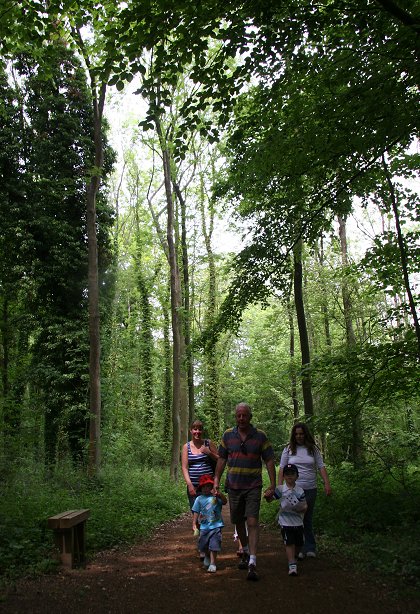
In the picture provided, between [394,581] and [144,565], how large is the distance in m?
3.09

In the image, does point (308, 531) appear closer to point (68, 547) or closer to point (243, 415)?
point (243, 415)

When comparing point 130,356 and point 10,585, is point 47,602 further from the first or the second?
point 130,356

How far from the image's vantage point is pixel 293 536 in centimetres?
541

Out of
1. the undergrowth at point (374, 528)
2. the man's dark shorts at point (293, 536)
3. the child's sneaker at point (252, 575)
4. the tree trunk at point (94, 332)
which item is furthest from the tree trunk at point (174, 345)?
the child's sneaker at point (252, 575)

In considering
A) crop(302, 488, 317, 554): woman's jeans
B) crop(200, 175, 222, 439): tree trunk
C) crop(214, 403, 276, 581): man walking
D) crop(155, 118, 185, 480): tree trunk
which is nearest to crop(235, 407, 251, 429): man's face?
crop(214, 403, 276, 581): man walking

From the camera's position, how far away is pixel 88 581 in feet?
17.0

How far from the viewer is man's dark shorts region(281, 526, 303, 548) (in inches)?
212

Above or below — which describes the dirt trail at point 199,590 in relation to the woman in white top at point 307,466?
below

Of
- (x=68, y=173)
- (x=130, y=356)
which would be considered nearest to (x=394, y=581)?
(x=68, y=173)

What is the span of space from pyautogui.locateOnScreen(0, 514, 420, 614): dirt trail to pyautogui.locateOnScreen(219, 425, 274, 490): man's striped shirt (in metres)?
1.01

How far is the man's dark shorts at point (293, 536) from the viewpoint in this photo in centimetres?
539

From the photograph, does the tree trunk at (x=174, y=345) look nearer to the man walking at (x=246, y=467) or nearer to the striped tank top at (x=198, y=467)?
the striped tank top at (x=198, y=467)

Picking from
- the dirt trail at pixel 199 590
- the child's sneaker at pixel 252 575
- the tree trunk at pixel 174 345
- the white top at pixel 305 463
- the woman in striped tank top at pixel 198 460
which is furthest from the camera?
the tree trunk at pixel 174 345

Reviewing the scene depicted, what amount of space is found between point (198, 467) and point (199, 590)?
6.53ft
